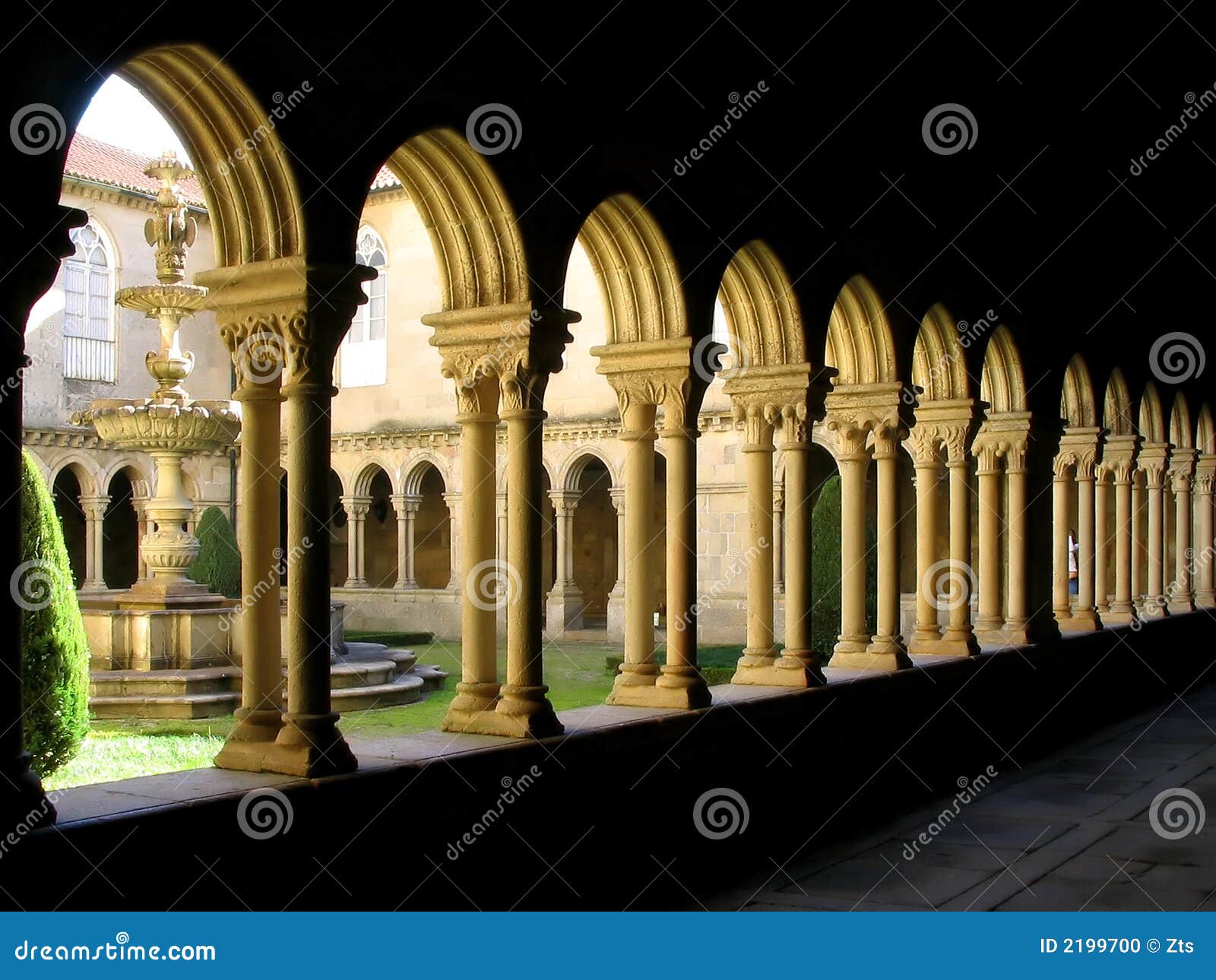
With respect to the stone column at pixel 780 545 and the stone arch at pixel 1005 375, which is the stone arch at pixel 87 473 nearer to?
the stone column at pixel 780 545

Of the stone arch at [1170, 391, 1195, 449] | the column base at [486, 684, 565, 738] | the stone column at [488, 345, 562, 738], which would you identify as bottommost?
the column base at [486, 684, 565, 738]

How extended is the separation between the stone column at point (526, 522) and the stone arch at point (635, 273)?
2.95 ft

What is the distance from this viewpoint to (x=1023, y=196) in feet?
27.2

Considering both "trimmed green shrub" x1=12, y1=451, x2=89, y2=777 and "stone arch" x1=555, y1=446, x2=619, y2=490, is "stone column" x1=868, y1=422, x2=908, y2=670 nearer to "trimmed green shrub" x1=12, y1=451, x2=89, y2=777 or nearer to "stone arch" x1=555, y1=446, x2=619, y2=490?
"trimmed green shrub" x1=12, y1=451, x2=89, y2=777

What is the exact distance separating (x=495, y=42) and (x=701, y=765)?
2988 mm

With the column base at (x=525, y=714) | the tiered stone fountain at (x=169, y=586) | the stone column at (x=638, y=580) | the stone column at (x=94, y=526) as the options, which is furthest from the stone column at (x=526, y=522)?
the stone column at (x=94, y=526)

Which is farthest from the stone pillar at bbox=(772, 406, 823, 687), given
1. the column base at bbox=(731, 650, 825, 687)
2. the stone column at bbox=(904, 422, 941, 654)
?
the stone column at bbox=(904, 422, 941, 654)

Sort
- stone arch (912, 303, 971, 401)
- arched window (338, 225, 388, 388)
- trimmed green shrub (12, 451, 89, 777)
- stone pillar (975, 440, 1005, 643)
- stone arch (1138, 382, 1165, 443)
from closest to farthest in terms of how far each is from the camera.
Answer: trimmed green shrub (12, 451, 89, 777) < stone arch (912, 303, 971, 401) < stone pillar (975, 440, 1005, 643) < stone arch (1138, 382, 1165, 443) < arched window (338, 225, 388, 388)

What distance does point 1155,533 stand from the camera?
1350 centimetres

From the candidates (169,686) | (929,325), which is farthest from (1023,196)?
(169,686)

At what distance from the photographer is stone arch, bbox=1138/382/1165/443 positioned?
43.3 feet

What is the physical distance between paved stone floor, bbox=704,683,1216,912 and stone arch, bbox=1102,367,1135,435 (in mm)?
4997

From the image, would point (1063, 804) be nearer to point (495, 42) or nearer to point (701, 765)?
point (701, 765)

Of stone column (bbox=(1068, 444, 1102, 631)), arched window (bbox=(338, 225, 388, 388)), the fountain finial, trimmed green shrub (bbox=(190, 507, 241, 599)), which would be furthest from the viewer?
arched window (bbox=(338, 225, 388, 388))
